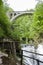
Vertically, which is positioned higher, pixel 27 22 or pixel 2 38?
pixel 2 38

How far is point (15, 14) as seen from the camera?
878 inches

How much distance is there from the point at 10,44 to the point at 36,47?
6769mm

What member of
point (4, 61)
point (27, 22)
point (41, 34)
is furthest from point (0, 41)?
point (27, 22)

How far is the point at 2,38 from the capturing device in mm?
6641

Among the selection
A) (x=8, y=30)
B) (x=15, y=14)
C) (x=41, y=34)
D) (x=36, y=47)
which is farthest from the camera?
(x=15, y=14)

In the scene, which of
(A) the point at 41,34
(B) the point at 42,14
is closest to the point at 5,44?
(A) the point at 41,34

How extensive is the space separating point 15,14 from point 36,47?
10238mm

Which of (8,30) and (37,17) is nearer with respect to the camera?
(8,30)

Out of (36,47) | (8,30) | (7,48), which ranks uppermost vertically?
(8,30)

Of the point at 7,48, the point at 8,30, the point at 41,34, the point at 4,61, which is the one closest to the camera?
the point at 4,61

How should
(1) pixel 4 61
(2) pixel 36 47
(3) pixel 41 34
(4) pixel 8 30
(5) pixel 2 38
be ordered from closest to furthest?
(1) pixel 4 61, (5) pixel 2 38, (4) pixel 8 30, (2) pixel 36 47, (3) pixel 41 34

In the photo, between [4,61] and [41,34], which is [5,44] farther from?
[41,34]

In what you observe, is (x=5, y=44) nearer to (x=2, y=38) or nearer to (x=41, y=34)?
(x=2, y=38)

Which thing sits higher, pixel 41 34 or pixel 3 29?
pixel 3 29
